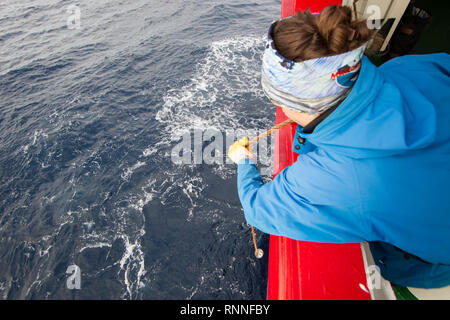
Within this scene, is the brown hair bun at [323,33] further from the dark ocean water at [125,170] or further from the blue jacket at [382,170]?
the dark ocean water at [125,170]

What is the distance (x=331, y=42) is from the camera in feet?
3.41

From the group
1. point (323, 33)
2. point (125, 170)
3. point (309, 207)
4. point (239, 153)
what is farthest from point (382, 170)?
point (125, 170)

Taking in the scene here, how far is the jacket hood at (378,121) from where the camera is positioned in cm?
96

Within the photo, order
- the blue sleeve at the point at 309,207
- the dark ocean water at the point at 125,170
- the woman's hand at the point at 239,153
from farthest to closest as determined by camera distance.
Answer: the dark ocean water at the point at 125,170 → the woman's hand at the point at 239,153 → the blue sleeve at the point at 309,207

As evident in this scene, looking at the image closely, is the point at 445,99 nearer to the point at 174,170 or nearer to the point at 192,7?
the point at 174,170

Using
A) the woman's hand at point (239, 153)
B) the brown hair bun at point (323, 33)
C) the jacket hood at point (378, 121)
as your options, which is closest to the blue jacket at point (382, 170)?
the jacket hood at point (378, 121)

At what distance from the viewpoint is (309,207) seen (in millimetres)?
1194

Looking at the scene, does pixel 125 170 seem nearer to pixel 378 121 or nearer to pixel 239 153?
pixel 239 153

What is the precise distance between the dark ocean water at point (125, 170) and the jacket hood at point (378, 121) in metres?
3.92

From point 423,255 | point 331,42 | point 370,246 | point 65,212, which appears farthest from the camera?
point 65,212

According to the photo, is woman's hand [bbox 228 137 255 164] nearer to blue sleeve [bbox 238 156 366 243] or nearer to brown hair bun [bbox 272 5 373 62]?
blue sleeve [bbox 238 156 366 243]

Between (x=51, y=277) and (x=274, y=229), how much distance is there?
17.2ft

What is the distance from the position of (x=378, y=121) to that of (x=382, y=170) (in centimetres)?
24
